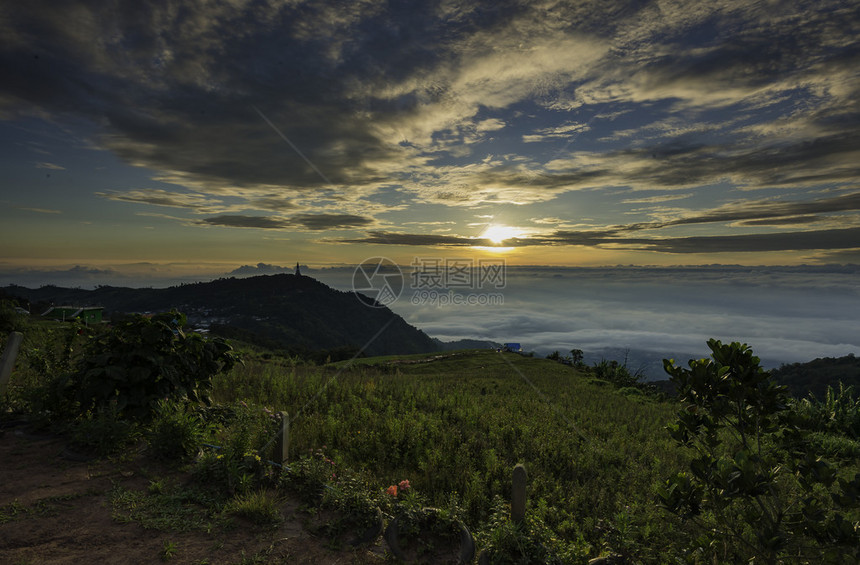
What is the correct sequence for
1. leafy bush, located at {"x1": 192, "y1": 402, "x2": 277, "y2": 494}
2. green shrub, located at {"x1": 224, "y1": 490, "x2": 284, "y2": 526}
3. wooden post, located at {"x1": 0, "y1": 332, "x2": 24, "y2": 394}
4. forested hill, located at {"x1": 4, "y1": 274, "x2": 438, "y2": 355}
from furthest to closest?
forested hill, located at {"x1": 4, "y1": 274, "x2": 438, "y2": 355}
wooden post, located at {"x1": 0, "y1": 332, "x2": 24, "y2": 394}
leafy bush, located at {"x1": 192, "y1": 402, "x2": 277, "y2": 494}
green shrub, located at {"x1": 224, "y1": 490, "x2": 284, "y2": 526}

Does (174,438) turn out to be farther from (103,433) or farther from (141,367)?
(141,367)

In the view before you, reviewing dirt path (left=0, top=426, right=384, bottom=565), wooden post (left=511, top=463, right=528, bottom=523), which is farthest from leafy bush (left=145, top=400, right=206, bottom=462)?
wooden post (left=511, top=463, right=528, bottom=523)

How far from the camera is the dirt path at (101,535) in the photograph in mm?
4066

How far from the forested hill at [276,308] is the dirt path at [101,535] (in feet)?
406

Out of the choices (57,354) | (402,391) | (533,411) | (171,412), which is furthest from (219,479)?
(533,411)

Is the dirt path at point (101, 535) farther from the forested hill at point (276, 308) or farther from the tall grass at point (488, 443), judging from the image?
the forested hill at point (276, 308)

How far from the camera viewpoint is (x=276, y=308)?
154500 mm

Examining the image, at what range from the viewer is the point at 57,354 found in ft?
29.2

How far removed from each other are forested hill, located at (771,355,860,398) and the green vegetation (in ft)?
255

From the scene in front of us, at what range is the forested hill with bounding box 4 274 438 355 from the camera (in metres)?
138

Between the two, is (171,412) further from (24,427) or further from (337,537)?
(337,537)

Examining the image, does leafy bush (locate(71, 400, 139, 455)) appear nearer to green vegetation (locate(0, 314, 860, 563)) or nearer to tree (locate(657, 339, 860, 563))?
→ green vegetation (locate(0, 314, 860, 563))

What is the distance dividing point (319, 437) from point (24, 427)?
520 centimetres

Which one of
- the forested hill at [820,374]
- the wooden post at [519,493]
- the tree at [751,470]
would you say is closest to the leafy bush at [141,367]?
the wooden post at [519,493]
